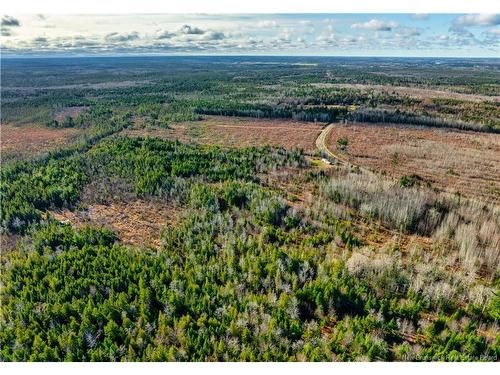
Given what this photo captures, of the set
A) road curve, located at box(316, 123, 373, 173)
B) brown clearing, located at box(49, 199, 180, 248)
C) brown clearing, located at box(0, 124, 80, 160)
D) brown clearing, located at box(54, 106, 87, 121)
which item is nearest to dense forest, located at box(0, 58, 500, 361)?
brown clearing, located at box(49, 199, 180, 248)

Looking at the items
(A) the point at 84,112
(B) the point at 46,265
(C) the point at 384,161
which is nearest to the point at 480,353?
(B) the point at 46,265

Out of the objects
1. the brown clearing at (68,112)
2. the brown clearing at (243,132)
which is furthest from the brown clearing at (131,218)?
the brown clearing at (68,112)

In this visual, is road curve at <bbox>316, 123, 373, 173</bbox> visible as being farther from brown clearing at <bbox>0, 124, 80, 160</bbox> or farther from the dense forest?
brown clearing at <bbox>0, 124, 80, 160</bbox>

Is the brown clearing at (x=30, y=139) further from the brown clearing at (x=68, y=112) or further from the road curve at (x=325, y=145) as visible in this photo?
the road curve at (x=325, y=145)

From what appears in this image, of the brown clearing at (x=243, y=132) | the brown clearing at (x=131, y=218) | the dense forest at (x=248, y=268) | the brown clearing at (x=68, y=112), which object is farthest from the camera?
the brown clearing at (x=68, y=112)

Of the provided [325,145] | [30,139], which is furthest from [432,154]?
[30,139]
